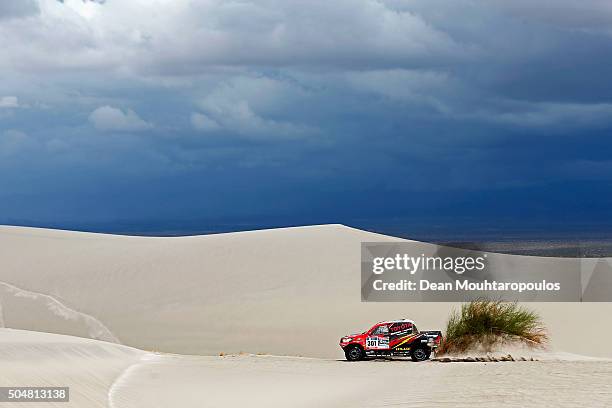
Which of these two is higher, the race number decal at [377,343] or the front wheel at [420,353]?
the race number decal at [377,343]

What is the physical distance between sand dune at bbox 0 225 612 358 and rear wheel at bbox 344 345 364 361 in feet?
12.7

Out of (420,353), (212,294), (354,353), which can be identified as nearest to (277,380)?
(354,353)

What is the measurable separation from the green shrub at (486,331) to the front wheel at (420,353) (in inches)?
30.5

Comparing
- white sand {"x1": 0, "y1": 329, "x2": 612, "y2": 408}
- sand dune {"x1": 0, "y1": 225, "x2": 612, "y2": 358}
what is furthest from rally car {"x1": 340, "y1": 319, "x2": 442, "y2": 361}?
sand dune {"x1": 0, "y1": 225, "x2": 612, "y2": 358}

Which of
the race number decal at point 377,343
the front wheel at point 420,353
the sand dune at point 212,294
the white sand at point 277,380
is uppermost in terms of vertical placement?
the sand dune at point 212,294

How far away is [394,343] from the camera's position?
21312 mm

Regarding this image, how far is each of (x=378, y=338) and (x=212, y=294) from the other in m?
13.2

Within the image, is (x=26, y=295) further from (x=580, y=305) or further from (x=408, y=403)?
(x=408, y=403)

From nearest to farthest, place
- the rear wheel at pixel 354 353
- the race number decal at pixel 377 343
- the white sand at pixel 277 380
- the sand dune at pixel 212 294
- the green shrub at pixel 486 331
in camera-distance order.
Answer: the white sand at pixel 277 380
the race number decal at pixel 377 343
the green shrub at pixel 486 331
the rear wheel at pixel 354 353
the sand dune at pixel 212 294

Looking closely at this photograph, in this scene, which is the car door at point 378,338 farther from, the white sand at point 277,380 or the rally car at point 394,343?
the white sand at point 277,380

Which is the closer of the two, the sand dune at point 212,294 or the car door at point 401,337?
the car door at point 401,337

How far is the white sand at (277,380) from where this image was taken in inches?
568

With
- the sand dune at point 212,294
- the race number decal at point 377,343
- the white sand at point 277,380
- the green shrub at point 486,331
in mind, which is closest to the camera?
the white sand at point 277,380

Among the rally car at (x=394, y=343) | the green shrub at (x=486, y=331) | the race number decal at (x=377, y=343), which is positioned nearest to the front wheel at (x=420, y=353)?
the rally car at (x=394, y=343)
